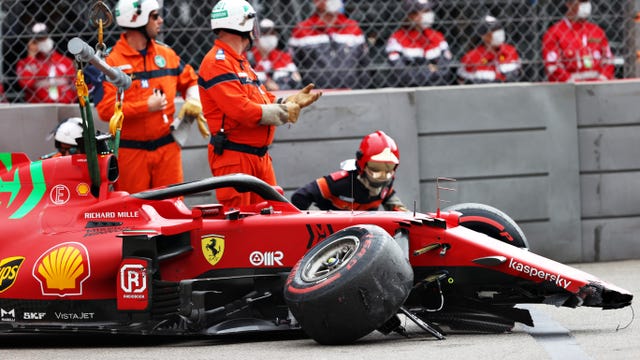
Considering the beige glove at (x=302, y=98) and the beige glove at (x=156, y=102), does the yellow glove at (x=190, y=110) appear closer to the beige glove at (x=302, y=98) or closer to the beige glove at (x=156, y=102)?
the beige glove at (x=156, y=102)

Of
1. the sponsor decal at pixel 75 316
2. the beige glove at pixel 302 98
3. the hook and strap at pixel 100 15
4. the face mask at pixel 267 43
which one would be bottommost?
the sponsor decal at pixel 75 316

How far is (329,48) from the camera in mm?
9797

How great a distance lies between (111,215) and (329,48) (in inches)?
149

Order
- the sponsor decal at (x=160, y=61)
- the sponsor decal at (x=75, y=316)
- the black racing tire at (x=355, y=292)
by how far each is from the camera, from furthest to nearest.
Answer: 1. the sponsor decal at (x=160, y=61)
2. the sponsor decal at (x=75, y=316)
3. the black racing tire at (x=355, y=292)

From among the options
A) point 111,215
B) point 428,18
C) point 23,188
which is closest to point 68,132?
point 23,188

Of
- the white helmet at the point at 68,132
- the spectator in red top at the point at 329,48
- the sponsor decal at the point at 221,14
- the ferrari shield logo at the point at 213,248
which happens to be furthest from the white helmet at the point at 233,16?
the ferrari shield logo at the point at 213,248

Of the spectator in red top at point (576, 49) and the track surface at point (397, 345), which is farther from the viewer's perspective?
the spectator in red top at point (576, 49)

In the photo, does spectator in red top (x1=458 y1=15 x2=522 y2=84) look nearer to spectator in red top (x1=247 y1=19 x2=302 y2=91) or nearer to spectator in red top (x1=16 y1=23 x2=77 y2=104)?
spectator in red top (x1=247 y1=19 x2=302 y2=91)

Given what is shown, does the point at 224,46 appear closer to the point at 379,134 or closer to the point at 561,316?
the point at 379,134

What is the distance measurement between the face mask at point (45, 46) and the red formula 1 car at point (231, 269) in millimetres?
3158

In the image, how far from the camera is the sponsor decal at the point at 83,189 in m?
6.52

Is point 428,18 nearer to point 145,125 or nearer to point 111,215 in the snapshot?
point 145,125

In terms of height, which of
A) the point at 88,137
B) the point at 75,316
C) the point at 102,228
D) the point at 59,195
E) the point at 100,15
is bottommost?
the point at 75,316

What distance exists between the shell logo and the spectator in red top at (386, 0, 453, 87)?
4268mm
